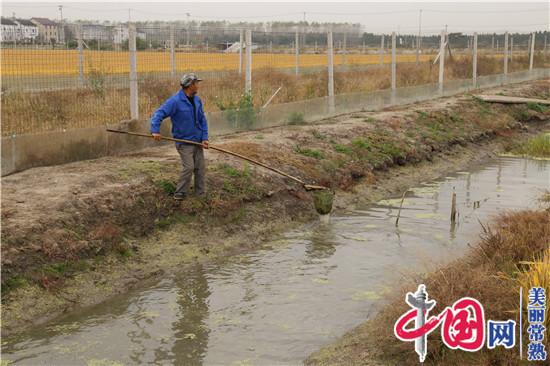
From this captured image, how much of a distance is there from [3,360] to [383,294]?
13.5ft

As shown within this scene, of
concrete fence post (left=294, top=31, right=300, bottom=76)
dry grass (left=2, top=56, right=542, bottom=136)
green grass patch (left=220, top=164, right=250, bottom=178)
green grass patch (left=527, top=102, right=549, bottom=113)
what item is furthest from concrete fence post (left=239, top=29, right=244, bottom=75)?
green grass patch (left=527, top=102, right=549, bottom=113)

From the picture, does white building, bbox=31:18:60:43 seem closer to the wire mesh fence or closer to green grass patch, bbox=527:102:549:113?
the wire mesh fence

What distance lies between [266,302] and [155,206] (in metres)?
2.63

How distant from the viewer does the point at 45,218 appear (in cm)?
846

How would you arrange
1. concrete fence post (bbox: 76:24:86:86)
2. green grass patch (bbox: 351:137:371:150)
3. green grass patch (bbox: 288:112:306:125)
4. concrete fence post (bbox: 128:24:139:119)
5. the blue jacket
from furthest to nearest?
green grass patch (bbox: 288:112:306:125), green grass patch (bbox: 351:137:371:150), concrete fence post (bbox: 76:24:86:86), concrete fence post (bbox: 128:24:139:119), the blue jacket

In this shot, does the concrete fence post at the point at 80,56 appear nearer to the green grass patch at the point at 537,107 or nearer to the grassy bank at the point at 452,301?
the grassy bank at the point at 452,301

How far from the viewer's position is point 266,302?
8055 millimetres

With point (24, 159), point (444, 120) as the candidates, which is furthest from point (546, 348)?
point (444, 120)

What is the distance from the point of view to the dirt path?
25.9 ft

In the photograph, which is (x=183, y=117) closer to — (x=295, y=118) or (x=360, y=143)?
(x=360, y=143)

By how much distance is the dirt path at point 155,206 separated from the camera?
788 cm

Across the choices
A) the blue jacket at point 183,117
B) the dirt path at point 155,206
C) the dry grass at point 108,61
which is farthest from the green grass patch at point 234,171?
the dry grass at point 108,61

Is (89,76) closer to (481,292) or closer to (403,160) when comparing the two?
(403,160)

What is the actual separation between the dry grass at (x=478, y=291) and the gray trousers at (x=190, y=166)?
3.88m
